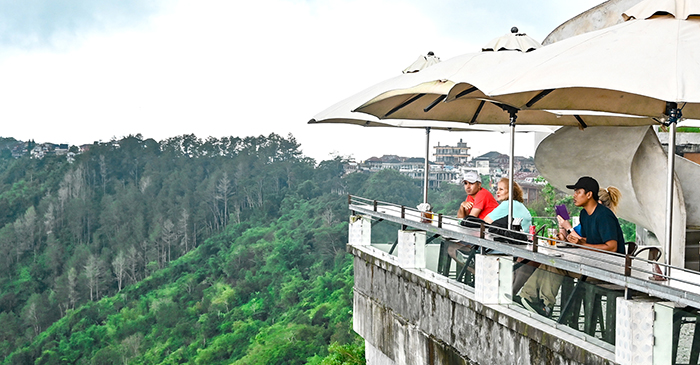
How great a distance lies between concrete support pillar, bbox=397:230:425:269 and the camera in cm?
599

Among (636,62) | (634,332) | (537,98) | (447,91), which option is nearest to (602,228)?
(537,98)

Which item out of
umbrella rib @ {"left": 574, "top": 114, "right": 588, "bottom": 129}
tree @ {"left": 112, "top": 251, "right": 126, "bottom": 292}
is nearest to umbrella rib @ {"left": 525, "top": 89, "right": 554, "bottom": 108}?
umbrella rib @ {"left": 574, "top": 114, "right": 588, "bottom": 129}

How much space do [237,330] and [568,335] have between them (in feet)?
148

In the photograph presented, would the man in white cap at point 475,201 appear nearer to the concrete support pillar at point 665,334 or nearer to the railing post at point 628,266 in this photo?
the railing post at point 628,266

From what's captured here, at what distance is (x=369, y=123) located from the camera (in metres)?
8.30

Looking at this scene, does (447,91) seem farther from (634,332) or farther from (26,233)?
(26,233)

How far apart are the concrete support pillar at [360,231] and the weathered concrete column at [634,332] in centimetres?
433

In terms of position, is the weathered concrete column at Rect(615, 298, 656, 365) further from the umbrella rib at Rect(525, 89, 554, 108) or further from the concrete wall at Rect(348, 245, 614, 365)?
the umbrella rib at Rect(525, 89, 554, 108)

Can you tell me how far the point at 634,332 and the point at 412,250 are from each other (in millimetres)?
2992

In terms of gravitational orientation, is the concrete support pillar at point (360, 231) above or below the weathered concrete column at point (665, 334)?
below

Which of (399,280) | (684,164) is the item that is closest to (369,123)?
(399,280)

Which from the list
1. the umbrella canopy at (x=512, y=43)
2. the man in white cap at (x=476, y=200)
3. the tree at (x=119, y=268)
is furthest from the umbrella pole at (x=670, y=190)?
the tree at (x=119, y=268)

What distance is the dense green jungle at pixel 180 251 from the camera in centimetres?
4738

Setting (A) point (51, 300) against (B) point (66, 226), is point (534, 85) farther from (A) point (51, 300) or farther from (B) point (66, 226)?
(B) point (66, 226)
